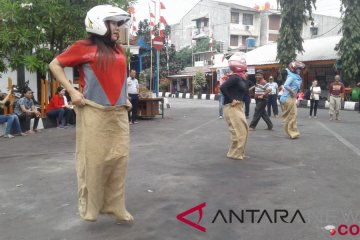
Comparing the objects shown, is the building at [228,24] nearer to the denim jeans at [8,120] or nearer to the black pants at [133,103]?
the black pants at [133,103]

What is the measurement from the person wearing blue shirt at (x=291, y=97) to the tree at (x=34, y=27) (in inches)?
235

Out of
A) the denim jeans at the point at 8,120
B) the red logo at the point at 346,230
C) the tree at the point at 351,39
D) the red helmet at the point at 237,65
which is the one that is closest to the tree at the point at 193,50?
the tree at the point at 351,39

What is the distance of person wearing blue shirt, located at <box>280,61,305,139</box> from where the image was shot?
989 cm

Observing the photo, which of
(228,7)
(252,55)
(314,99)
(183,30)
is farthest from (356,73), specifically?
(183,30)

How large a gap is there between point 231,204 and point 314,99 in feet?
42.1

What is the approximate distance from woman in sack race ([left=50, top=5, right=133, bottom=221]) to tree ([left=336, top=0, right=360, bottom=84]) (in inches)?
820

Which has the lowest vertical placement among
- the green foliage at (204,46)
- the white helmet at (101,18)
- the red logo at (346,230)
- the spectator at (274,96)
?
the red logo at (346,230)

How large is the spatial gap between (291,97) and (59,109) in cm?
715

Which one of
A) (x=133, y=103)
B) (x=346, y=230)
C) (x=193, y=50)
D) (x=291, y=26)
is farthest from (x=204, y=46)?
(x=346, y=230)

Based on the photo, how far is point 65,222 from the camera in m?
4.14

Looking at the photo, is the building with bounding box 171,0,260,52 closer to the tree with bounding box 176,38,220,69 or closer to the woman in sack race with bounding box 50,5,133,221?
the tree with bounding box 176,38,220,69

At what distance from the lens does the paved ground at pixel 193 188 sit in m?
3.89

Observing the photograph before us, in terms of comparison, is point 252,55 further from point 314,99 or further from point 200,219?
point 200,219

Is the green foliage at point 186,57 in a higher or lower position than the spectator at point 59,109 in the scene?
higher
